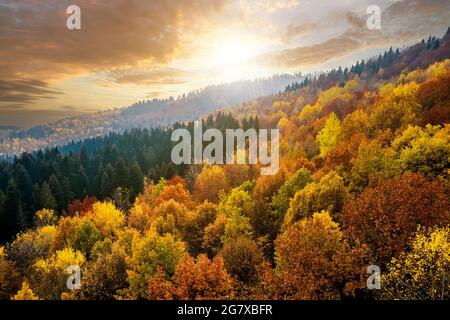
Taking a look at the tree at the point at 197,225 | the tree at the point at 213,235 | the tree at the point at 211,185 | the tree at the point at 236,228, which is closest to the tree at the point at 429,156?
the tree at the point at 236,228

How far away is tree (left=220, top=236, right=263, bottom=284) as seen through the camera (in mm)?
37844

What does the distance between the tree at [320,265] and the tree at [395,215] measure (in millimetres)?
2260

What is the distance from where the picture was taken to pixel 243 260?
38.4 metres

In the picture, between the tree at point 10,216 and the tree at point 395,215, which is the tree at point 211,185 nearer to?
the tree at point 395,215

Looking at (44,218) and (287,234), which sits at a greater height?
(287,234)

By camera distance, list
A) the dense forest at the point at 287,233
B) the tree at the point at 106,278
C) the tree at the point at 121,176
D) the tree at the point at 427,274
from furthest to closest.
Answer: the tree at the point at 121,176 < the tree at the point at 106,278 < the dense forest at the point at 287,233 < the tree at the point at 427,274

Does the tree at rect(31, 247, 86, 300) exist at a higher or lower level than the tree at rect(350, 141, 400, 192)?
lower

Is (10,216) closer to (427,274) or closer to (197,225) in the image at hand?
(197,225)

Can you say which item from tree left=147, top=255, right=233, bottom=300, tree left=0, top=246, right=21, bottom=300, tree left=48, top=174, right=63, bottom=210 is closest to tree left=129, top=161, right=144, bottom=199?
tree left=48, top=174, right=63, bottom=210

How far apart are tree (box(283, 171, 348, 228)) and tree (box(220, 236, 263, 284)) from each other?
862 cm

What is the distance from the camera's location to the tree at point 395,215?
3262 centimetres

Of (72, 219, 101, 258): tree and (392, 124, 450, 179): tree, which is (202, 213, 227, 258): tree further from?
(392, 124, 450, 179): tree

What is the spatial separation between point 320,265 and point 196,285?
12006 mm

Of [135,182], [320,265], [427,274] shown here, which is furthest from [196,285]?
[135,182]
